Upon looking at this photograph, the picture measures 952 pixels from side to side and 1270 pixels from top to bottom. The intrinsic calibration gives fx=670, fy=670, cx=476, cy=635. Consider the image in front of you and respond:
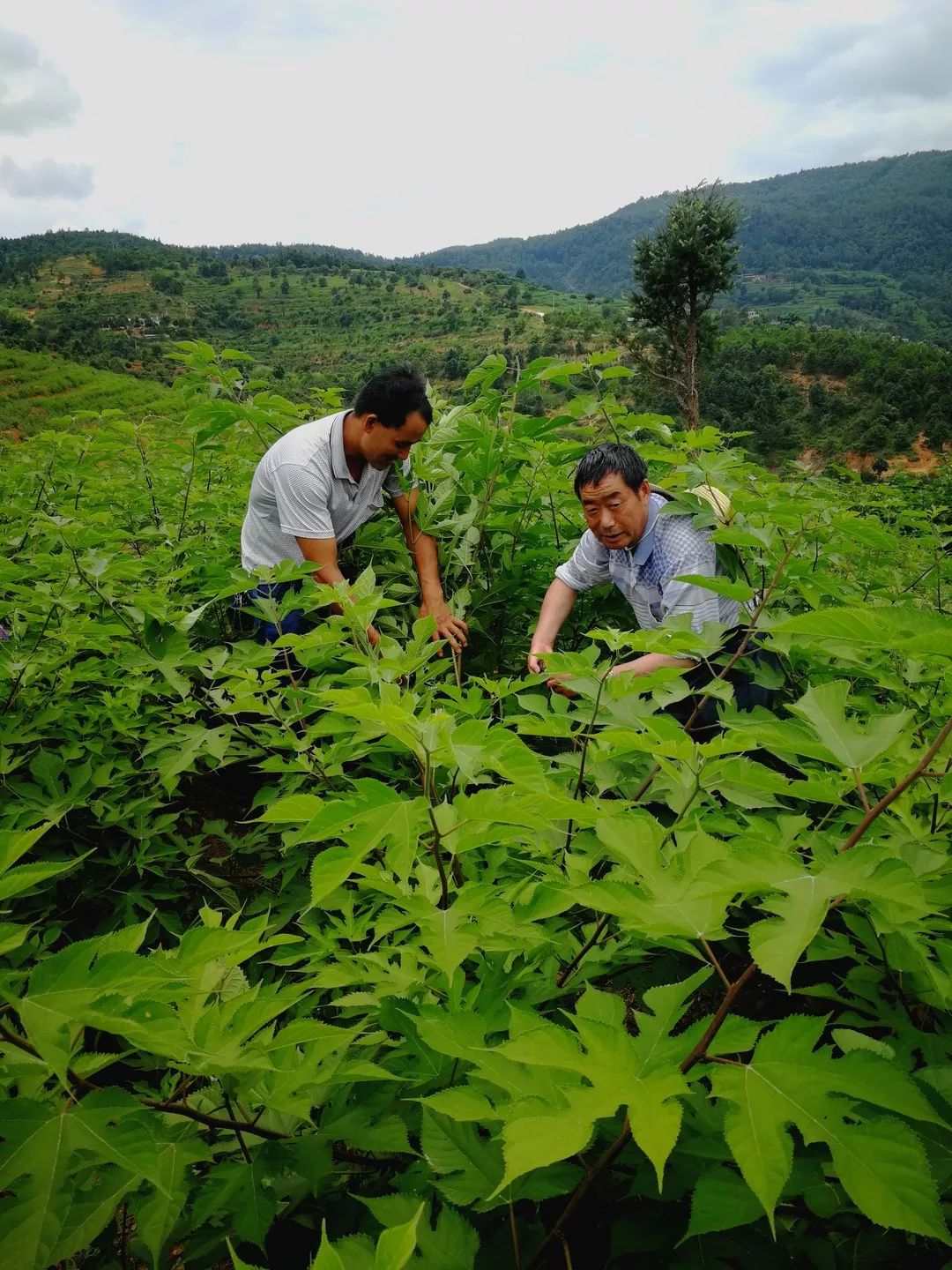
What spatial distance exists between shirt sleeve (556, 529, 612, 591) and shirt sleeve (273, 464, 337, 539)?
1091 mm

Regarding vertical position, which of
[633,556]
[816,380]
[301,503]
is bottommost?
[633,556]

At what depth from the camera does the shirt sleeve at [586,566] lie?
301cm

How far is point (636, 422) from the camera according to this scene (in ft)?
10.3

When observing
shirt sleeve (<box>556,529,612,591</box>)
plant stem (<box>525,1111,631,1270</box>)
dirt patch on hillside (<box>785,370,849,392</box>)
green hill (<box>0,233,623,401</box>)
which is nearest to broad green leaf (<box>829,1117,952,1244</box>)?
plant stem (<box>525,1111,631,1270</box>)

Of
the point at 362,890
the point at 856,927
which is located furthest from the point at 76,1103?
the point at 856,927

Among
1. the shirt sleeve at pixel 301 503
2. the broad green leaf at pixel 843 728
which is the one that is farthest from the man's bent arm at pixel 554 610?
the broad green leaf at pixel 843 728

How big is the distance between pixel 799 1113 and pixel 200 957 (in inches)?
27.7

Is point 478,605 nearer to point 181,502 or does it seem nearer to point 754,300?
point 181,502

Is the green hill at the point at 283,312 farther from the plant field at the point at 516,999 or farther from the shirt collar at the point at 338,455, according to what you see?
the plant field at the point at 516,999

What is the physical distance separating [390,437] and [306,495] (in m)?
0.45

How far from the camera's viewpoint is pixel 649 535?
288cm

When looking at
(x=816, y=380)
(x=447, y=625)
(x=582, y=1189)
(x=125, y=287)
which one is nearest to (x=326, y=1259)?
(x=582, y=1189)

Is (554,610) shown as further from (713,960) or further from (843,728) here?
(713,960)

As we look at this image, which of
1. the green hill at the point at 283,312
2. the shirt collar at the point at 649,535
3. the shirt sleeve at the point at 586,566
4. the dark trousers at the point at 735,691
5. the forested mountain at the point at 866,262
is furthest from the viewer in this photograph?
the forested mountain at the point at 866,262
